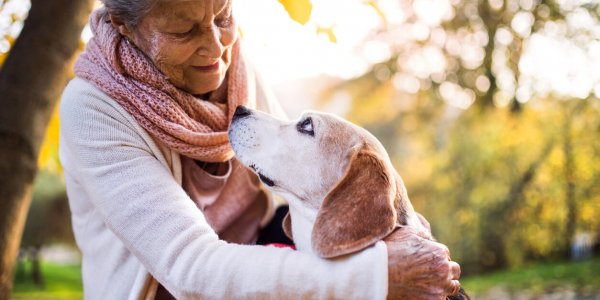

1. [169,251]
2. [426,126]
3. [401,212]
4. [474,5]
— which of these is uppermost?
[401,212]

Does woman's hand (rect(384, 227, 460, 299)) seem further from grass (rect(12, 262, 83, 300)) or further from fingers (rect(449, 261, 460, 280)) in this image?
grass (rect(12, 262, 83, 300))

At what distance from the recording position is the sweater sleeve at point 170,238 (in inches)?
62.0

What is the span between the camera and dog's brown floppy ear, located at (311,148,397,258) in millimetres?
1644

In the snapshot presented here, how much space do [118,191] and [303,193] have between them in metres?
0.63

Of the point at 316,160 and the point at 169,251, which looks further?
the point at 316,160

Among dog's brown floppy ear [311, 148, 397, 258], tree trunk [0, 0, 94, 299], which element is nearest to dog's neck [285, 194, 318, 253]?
dog's brown floppy ear [311, 148, 397, 258]

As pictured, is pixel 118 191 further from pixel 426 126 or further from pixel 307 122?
pixel 426 126

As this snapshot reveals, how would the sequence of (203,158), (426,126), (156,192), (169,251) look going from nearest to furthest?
(169,251)
(156,192)
(203,158)
(426,126)

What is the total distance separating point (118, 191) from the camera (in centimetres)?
182

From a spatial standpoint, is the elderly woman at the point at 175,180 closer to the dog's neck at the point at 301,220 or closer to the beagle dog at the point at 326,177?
the beagle dog at the point at 326,177

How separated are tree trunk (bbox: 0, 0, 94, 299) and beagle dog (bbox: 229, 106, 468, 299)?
3.85ft

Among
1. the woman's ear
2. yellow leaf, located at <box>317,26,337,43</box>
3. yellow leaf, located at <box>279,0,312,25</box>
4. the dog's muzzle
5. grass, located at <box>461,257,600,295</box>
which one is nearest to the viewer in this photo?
the woman's ear

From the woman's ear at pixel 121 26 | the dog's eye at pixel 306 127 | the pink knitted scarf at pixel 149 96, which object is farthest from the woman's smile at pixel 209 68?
the dog's eye at pixel 306 127

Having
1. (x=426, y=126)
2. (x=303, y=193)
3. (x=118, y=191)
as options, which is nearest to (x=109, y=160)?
(x=118, y=191)
